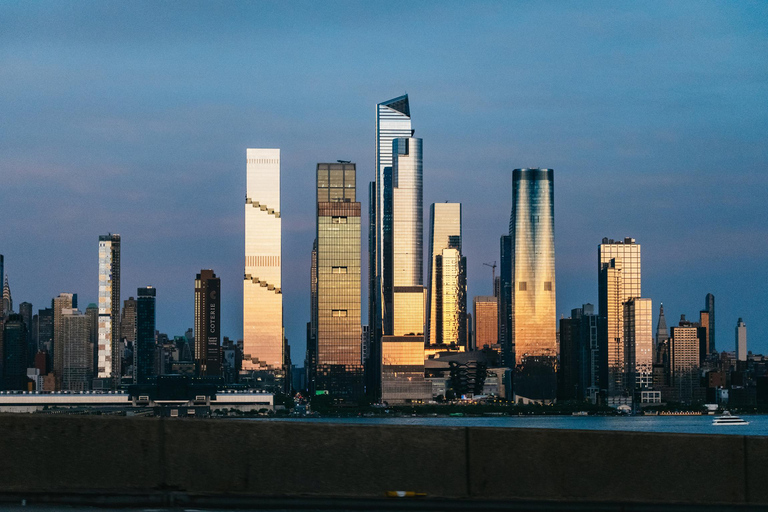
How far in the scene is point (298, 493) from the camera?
1541 centimetres

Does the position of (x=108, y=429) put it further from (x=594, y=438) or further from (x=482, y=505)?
(x=594, y=438)

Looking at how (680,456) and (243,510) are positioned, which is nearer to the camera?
(243,510)

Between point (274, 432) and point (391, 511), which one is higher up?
point (274, 432)

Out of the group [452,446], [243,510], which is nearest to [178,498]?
[243,510]

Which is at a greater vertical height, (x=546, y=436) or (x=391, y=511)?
(x=546, y=436)

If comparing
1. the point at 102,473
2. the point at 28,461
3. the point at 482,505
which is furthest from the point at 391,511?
the point at 28,461

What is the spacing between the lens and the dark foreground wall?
50.3 feet

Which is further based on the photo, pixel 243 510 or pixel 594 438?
pixel 594 438

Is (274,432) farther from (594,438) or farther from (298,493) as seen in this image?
(594,438)

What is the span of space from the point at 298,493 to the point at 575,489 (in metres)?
4.01

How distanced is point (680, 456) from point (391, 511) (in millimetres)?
4426

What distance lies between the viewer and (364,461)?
15672 millimetres

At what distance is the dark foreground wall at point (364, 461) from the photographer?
15320 mm

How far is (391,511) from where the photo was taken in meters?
15.1
